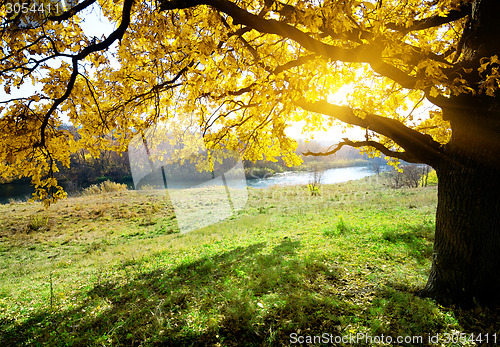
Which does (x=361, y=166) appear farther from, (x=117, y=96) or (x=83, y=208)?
(x=117, y=96)

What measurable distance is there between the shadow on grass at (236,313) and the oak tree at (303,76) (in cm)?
117

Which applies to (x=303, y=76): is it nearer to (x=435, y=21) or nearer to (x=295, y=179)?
(x=435, y=21)

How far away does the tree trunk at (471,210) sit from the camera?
11.6ft

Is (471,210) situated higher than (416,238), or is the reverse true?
(471,210)

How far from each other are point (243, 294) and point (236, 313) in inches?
26.6

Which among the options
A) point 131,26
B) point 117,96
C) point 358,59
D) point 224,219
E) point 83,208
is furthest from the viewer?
point 83,208

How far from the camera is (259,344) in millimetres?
3244

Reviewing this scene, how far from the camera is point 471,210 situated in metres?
3.68

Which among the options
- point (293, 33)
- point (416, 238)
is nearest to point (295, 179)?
point (416, 238)

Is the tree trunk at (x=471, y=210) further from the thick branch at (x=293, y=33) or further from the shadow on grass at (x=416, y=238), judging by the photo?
the shadow on grass at (x=416, y=238)

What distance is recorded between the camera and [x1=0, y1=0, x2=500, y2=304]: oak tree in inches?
123

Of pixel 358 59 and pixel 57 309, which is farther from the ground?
pixel 358 59

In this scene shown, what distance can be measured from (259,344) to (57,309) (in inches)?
166

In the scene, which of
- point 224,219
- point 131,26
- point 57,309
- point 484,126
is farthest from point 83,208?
point 484,126
